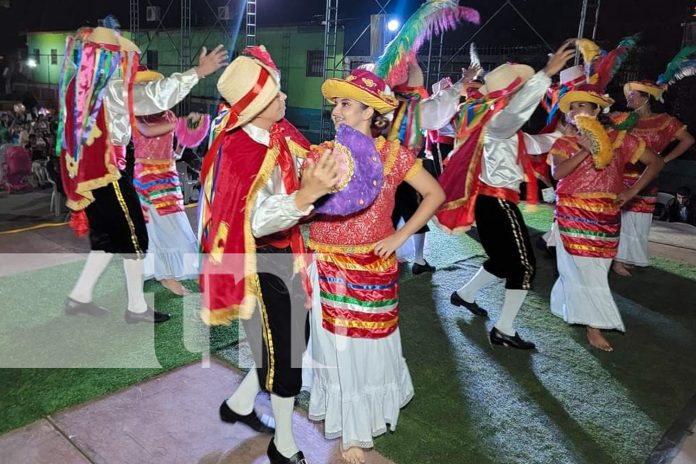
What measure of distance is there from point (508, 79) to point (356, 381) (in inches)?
85.1

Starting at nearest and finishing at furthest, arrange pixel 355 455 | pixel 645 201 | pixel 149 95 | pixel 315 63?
pixel 355 455, pixel 149 95, pixel 645 201, pixel 315 63

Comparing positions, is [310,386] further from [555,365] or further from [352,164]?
[555,365]

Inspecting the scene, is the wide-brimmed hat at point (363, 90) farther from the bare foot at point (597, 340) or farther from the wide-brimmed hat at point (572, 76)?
the wide-brimmed hat at point (572, 76)

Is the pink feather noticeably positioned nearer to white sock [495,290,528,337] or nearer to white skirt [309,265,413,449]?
white skirt [309,265,413,449]

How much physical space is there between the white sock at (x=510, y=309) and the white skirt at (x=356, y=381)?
1.47 m

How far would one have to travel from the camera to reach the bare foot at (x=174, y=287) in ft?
15.7

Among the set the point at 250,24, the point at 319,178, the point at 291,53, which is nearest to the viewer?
the point at 319,178

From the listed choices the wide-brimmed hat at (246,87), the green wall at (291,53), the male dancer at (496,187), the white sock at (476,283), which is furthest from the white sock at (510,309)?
the green wall at (291,53)

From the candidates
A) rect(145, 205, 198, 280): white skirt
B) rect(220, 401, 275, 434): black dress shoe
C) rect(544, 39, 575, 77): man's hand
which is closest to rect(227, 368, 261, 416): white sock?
rect(220, 401, 275, 434): black dress shoe

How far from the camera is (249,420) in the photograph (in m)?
2.96

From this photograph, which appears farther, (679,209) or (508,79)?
(679,209)

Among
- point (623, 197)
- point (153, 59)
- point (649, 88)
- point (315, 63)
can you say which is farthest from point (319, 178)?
point (153, 59)

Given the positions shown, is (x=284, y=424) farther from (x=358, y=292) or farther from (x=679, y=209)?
(x=679, y=209)

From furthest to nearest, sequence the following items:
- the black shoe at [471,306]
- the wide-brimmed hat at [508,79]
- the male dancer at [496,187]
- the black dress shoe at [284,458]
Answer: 1. the black shoe at [471,306]
2. the male dancer at [496,187]
3. the wide-brimmed hat at [508,79]
4. the black dress shoe at [284,458]
